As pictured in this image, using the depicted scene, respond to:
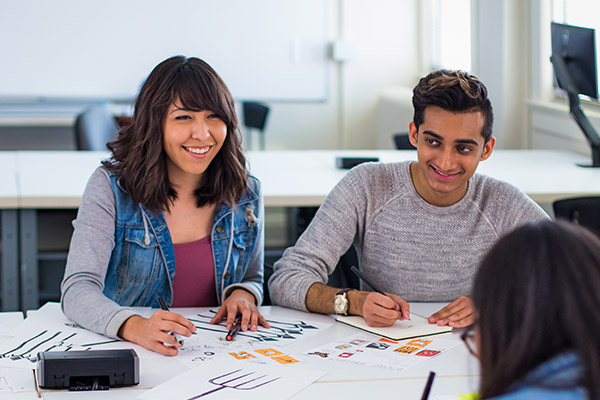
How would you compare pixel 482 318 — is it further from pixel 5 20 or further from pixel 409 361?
pixel 5 20

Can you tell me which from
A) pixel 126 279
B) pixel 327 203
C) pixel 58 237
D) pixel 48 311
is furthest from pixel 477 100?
pixel 58 237

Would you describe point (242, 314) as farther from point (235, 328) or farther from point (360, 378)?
point (360, 378)

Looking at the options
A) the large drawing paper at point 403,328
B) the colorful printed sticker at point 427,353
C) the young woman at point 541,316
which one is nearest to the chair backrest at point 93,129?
the large drawing paper at point 403,328

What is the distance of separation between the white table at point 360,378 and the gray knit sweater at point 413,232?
39cm

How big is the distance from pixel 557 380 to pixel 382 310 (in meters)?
0.96

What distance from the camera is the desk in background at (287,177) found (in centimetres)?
275

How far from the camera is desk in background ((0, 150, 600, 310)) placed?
9.04 ft

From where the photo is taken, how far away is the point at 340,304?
1.75 m

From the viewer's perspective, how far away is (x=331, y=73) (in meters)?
5.70

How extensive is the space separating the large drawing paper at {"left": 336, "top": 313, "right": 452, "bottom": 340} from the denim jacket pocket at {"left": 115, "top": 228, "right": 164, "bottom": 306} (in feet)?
1.60

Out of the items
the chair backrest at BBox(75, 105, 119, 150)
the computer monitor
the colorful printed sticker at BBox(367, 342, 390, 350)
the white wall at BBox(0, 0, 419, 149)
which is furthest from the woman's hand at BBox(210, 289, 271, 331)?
the white wall at BBox(0, 0, 419, 149)

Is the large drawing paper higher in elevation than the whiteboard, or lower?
lower

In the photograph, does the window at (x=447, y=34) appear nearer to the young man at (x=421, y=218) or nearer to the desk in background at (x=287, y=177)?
the desk in background at (x=287, y=177)

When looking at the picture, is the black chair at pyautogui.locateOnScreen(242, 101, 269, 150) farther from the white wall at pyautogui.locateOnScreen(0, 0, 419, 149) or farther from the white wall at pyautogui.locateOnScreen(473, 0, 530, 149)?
the white wall at pyautogui.locateOnScreen(473, 0, 530, 149)
